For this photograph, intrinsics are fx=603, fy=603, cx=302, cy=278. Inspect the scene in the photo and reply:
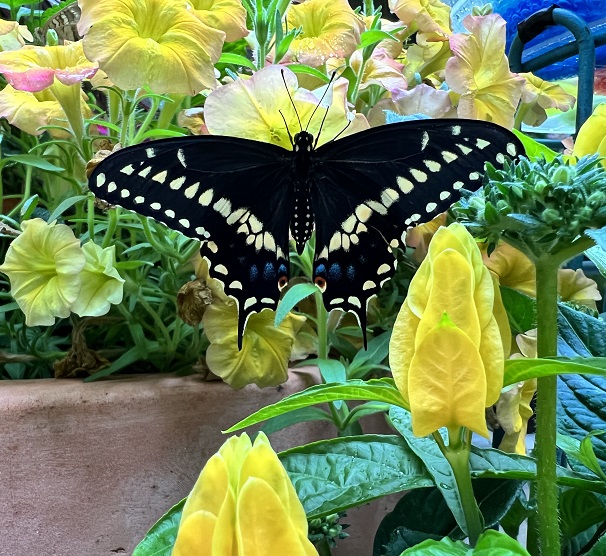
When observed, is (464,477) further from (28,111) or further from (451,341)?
(28,111)

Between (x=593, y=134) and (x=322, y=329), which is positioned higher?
(x=593, y=134)

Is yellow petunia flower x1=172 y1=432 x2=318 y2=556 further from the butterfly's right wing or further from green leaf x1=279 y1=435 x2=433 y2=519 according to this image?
the butterfly's right wing

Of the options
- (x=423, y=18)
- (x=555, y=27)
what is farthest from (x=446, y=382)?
(x=555, y=27)

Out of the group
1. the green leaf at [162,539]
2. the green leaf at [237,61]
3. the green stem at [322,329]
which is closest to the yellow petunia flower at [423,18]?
the green leaf at [237,61]

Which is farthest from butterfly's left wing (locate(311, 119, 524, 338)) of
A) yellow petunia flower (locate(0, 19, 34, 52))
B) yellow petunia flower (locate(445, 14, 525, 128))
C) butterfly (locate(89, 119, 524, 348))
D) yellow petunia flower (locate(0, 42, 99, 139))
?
yellow petunia flower (locate(0, 19, 34, 52))

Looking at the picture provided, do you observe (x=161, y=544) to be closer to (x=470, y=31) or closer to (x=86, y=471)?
(x=86, y=471)

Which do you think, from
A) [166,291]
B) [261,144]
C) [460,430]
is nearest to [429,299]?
[460,430]
